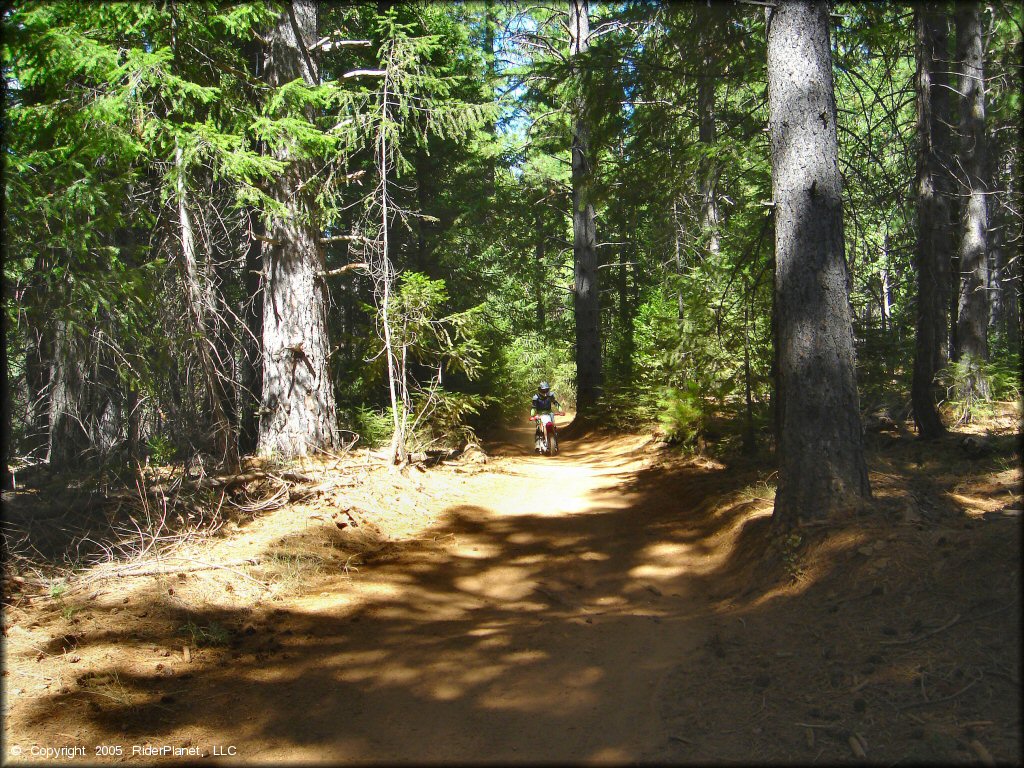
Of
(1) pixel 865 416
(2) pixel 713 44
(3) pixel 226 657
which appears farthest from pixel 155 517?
(1) pixel 865 416

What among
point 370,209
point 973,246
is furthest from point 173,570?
point 973,246

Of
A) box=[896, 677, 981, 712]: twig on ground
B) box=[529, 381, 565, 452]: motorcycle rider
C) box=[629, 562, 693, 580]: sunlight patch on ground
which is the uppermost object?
box=[529, 381, 565, 452]: motorcycle rider

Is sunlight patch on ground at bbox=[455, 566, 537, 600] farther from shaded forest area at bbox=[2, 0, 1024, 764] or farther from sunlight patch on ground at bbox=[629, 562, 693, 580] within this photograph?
sunlight patch on ground at bbox=[629, 562, 693, 580]

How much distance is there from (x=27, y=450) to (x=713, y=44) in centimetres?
1177

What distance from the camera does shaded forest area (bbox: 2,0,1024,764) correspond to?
4.30 m

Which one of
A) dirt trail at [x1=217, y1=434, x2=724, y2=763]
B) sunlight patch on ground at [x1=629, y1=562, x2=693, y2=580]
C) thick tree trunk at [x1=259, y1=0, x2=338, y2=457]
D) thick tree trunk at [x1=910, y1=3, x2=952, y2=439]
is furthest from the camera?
thick tree trunk at [x1=259, y1=0, x2=338, y2=457]

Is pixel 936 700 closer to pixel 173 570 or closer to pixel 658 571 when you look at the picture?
pixel 658 571

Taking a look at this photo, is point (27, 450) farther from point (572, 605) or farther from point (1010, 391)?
point (1010, 391)

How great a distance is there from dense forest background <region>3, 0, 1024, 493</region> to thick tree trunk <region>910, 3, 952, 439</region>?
0.06 metres

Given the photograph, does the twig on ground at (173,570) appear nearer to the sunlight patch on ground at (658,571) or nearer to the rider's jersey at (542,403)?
the sunlight patch on ground at (658,571)

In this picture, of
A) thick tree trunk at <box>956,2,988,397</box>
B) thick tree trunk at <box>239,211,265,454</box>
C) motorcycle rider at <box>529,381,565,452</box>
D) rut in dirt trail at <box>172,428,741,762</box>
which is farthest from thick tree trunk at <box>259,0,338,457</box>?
thick tree trunk at <box>956,2,988,397</box>

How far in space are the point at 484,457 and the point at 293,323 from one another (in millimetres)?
4989

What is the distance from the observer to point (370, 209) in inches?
490

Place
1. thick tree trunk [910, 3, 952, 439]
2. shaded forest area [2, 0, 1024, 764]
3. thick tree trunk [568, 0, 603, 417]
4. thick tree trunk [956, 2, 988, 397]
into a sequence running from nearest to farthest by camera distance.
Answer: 1. shaded forest area [2, 0, 1024, 764]
2. thick tree trunk [910, 3, 952, 439]
3. thick tree trunk [956, 2, 988, 397]
4. thick tree trunk [568, 0, 603, 417]
